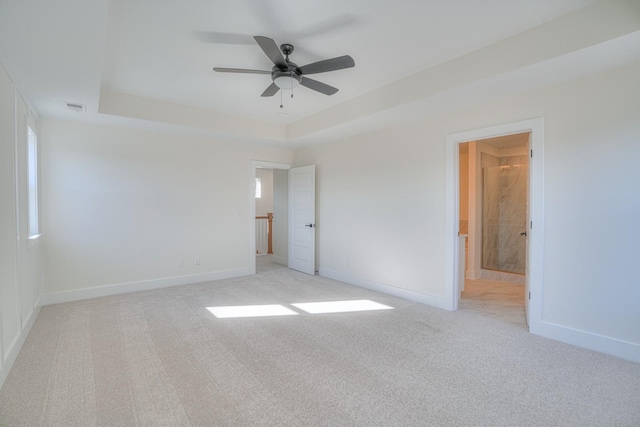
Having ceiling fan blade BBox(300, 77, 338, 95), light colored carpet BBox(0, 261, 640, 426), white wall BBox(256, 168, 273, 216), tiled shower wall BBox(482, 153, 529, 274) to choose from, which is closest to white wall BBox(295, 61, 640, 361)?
light colored carpet BBox(0, 261, 640, 426)

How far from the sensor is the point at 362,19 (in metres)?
2.48

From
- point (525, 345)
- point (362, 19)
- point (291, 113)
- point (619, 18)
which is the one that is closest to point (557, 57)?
point (619, 18)

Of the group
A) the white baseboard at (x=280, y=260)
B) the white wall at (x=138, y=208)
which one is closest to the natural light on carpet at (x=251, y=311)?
the white wall at (x=138, y=208)

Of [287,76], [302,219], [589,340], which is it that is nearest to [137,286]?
[302,219]

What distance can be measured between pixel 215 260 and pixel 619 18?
570cm

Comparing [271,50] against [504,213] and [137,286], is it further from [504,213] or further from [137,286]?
[504,213]

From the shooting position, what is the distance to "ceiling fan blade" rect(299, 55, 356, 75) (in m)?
2.55

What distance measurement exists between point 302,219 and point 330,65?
3746 mm

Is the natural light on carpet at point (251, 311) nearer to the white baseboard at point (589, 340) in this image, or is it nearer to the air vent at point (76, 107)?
the white baseboard at point (589, 340)

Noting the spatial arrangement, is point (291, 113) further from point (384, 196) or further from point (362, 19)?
point (362, 19)

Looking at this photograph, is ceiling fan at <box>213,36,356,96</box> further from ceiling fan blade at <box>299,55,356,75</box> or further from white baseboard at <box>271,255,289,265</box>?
white baseboard at <box>271,255,289,265</box>

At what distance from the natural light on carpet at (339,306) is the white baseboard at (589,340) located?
1637 mm

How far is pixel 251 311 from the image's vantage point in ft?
→ 12.5

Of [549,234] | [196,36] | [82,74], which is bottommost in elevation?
[549,234]
